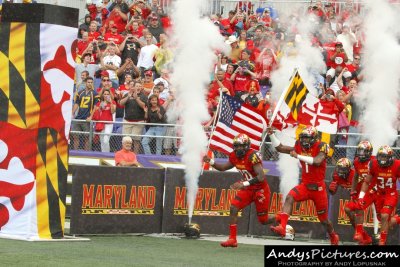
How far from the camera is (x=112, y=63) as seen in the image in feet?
84.5


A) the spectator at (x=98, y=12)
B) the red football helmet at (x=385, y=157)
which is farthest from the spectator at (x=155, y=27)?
the red football helmet at (x=385, y=157)

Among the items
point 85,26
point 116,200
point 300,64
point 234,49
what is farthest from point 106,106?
point 85,26

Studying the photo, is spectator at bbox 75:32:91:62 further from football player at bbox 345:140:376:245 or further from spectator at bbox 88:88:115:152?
football player at bbox 345:140:376:245

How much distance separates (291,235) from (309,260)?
10554 millimetres

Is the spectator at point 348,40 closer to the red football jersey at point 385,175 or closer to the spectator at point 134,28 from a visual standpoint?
the spectator at point 134,28

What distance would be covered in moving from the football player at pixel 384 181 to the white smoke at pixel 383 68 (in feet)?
9.14

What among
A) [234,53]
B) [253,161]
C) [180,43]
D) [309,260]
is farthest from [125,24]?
[309,260]

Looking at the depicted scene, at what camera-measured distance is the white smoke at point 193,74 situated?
1995 centimetres

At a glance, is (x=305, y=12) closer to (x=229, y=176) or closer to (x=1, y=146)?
(x=229, y=176)

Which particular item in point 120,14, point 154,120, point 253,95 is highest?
point 120,14

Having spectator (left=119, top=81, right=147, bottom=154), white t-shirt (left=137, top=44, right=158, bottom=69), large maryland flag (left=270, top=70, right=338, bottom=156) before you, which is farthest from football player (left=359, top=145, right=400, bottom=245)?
white t-shirt (left=137, top=44, right=158, bottom=69)

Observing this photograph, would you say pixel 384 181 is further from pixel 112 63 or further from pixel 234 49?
pixel 112 63

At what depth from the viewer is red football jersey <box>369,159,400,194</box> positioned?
61.5 ft

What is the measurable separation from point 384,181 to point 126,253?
16.1 feet
